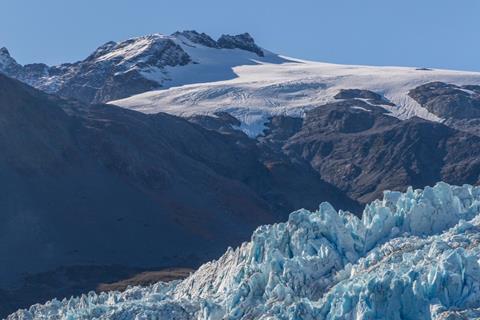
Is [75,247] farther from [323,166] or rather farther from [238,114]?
[238,114]

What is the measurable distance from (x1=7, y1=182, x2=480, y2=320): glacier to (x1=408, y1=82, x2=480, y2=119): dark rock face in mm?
136830

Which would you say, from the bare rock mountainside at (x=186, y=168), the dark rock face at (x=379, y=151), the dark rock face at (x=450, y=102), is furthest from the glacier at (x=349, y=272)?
the dark rock face at (x=450, y=102)

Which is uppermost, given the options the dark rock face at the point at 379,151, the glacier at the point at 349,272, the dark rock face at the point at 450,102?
the glacier at the point at 349,272

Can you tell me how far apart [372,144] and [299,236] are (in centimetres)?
12260

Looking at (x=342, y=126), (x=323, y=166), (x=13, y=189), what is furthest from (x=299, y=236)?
(x=342, y=126)

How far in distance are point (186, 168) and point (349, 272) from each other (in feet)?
313

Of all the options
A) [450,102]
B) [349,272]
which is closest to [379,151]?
[450,102]

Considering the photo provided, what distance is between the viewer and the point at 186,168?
467 ft

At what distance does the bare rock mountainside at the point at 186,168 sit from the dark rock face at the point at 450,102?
8.3 inches

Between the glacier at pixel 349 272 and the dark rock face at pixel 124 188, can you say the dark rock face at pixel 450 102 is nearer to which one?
the dark rock face at pixel 124 188

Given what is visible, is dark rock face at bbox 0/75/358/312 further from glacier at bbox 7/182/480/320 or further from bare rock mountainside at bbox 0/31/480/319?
glacier at bbox 7/182/480/320

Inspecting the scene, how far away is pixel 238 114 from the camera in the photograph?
620 ft

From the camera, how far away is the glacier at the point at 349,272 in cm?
4225

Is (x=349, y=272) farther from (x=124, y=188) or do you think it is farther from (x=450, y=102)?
(x=450, y=102)
